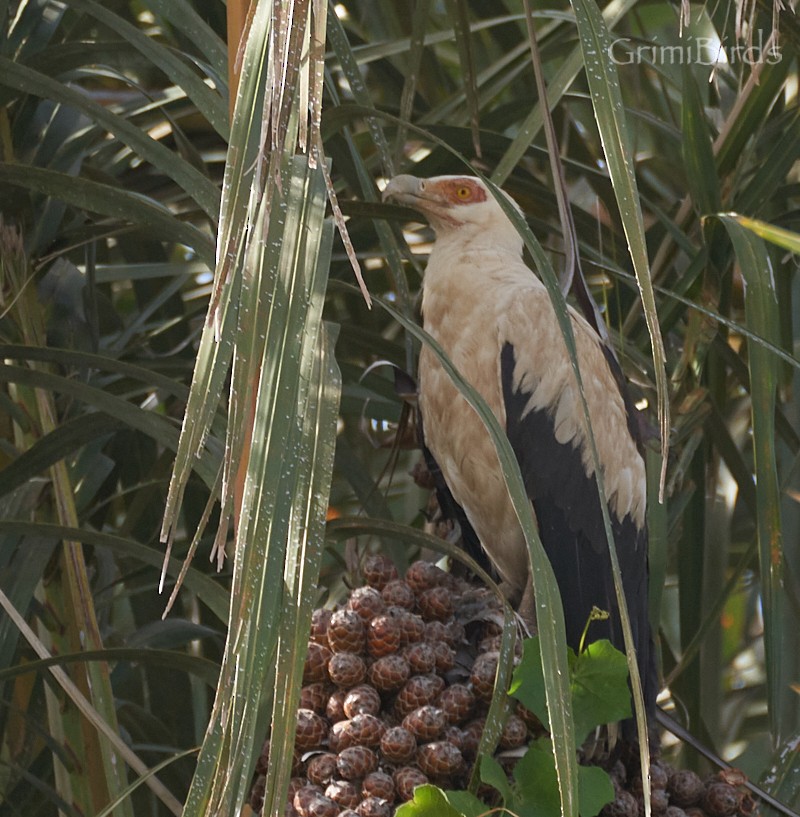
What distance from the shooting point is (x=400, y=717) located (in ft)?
4.36

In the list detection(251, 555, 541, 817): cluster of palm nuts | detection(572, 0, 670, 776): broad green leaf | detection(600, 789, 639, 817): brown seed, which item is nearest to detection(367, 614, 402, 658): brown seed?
detection(251, 555, 541, 817): cluster of palm nuts

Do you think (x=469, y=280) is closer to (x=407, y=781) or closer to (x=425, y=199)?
(x=425, y=199)

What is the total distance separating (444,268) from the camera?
7.73ft

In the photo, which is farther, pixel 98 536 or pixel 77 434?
pixel 77 434

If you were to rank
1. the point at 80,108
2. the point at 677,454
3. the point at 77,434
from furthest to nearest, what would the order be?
1. the point at 677,454
2. the point at 77,434
3. the point at 80,108

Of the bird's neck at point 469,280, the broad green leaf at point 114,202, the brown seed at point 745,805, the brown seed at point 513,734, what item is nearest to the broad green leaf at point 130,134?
the broad green leaf at point 114,202

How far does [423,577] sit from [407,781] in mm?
289

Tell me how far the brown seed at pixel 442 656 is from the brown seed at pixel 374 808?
0.19 metres

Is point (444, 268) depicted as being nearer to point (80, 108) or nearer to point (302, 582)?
point (80, 108)

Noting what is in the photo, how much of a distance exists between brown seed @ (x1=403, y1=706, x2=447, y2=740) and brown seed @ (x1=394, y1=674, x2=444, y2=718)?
0.05 ft

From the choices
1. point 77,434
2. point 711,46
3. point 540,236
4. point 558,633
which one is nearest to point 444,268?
point 540,236

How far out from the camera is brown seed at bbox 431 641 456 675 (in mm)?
1381

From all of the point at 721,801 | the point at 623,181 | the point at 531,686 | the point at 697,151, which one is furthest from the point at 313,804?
the point at 697,151

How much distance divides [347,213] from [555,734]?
1.03 meters
